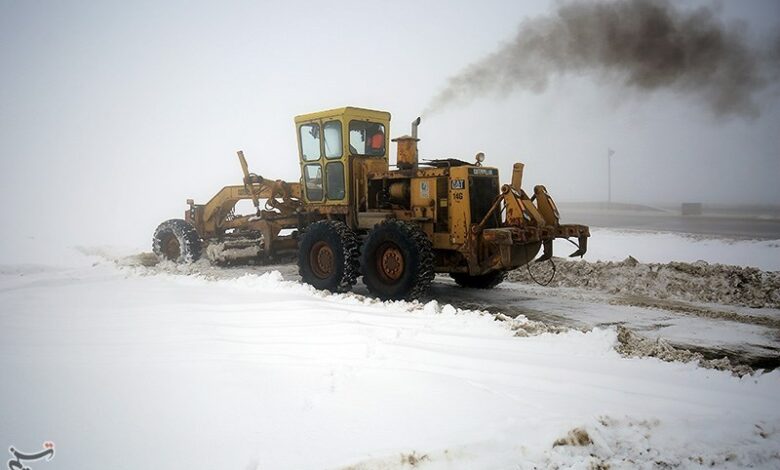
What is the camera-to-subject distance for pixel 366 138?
998cm

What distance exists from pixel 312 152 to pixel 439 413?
708cm

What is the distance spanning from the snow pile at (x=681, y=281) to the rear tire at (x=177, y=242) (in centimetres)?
723

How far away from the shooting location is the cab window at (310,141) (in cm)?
1007

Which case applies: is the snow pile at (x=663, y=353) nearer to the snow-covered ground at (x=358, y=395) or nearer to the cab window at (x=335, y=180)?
the snow-covered ground at (x=358, y=395)

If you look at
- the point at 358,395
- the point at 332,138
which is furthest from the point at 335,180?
the point at 358,395

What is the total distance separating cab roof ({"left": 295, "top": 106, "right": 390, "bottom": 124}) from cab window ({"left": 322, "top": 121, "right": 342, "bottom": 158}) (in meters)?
0.17

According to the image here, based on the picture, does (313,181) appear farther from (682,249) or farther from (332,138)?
(682,249)

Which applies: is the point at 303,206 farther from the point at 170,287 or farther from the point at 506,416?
the point at 506,416

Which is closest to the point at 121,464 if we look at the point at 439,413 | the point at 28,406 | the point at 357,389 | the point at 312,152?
the point at 28,406

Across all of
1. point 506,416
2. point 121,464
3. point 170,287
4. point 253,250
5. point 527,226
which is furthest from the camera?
point 253,250

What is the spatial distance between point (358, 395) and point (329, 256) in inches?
205

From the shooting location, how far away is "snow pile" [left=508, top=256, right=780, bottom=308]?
Result: 8.30m

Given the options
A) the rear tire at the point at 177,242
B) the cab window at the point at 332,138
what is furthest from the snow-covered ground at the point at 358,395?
the rear tire at the point at 177,242

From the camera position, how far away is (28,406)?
3922mm
